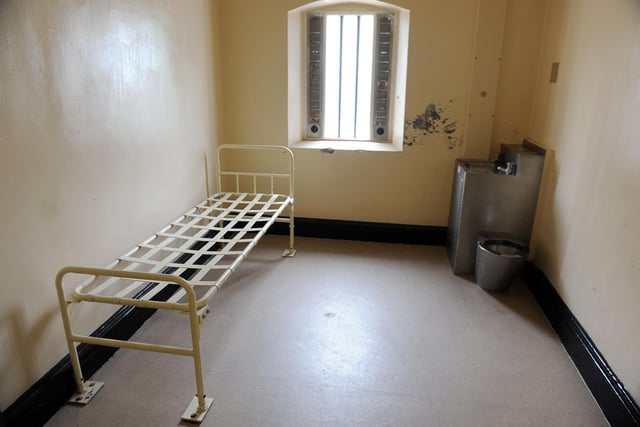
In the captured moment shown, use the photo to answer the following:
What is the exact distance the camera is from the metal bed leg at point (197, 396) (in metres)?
1.60

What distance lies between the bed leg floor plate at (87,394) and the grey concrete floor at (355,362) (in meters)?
0.03

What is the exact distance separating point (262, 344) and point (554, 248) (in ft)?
5.94

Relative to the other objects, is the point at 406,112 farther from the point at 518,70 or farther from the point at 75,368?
the point at 75,368

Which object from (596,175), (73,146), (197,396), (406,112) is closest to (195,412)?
(197,396)

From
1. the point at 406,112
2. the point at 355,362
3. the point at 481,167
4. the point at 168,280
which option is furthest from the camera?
the point at 406,112

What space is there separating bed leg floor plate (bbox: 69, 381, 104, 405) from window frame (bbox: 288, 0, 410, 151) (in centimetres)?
224

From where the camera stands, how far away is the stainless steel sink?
109 inches

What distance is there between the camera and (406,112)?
3252 millimetres

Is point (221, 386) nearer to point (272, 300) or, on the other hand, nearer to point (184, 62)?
point (272, 300)

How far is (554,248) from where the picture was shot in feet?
8.34

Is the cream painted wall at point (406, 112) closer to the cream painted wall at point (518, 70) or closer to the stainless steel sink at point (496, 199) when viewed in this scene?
the cream painted wall at point (518, 70)

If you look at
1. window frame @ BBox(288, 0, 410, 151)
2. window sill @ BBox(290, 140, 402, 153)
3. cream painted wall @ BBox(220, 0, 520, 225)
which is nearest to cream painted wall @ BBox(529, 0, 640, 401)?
cream painted wall @ BBox(220, 0, 520, 225)

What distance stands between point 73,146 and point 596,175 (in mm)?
2432

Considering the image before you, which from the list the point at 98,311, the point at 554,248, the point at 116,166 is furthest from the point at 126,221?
the point at 554,248
